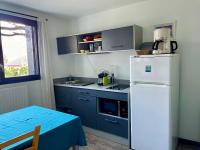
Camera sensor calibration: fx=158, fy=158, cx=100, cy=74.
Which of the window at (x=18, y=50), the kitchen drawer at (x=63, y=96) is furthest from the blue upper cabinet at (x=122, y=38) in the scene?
the window at (x=18, y=50)

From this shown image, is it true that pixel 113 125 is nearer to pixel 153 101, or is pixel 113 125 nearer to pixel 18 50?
pixel 153 101

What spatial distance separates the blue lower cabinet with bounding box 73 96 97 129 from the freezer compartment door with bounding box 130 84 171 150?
0.81 m

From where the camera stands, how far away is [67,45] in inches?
134

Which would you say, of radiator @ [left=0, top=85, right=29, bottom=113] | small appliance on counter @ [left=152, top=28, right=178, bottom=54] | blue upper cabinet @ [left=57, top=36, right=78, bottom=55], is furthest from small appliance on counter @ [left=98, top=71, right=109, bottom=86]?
radiator @ [left=0, top=85, right=29, bottom=113]

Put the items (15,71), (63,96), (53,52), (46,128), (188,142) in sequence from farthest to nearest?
(53,52)
(63,96)
(15,71)
(188,142)
(46,128)

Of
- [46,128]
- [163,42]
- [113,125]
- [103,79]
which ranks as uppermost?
[163,42]

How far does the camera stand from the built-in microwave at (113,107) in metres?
2.59

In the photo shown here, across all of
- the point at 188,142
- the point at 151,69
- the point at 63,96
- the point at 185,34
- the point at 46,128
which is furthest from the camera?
the point at 63,96

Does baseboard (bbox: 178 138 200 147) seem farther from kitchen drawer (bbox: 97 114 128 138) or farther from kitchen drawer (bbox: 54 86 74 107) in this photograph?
kitchen drawer (bbox: 54 86 74 107)

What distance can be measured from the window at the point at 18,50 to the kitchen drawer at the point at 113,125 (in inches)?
62.7

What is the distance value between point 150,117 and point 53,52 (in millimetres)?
2485

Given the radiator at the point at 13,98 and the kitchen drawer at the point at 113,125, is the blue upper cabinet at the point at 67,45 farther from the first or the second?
the kitchen drawer at the point at 113,125

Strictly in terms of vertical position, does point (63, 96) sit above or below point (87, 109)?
above

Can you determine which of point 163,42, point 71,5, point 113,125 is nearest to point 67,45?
point 71,5
